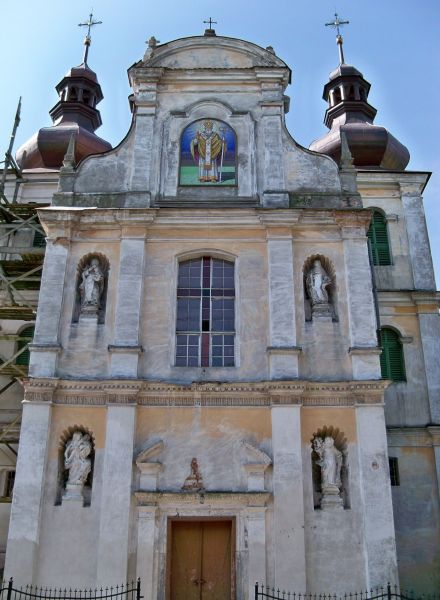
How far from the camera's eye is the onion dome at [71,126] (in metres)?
24.5

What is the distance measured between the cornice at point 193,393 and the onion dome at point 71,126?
11.5 m

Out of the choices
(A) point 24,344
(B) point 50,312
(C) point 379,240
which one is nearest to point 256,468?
(B) point 50,312

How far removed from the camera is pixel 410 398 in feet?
63.7

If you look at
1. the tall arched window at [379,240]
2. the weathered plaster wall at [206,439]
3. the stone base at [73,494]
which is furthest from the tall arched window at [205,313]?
the tall arched window at [379,240]

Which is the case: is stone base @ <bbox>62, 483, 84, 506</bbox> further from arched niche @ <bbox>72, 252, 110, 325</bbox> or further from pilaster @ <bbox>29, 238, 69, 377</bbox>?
arched niche @ <bbox>72, 252, 110, 325</bbox>

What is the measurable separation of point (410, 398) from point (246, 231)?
7.25 metres

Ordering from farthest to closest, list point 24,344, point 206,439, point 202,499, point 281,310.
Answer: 1. point 24,344
2. point 281,310
3. point 206,439
4. point 202,499

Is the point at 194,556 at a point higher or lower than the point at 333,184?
lower

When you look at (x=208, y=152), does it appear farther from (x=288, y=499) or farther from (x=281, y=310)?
(x=288, y=499)

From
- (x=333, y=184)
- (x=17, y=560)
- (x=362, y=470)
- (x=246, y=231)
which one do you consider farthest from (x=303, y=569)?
(x=333, y=184)

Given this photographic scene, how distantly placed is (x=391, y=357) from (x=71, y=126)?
14570 mm

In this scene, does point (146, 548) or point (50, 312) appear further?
point (50, 312)

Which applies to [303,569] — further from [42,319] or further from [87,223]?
[87,223]

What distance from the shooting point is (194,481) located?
13.9 metres
